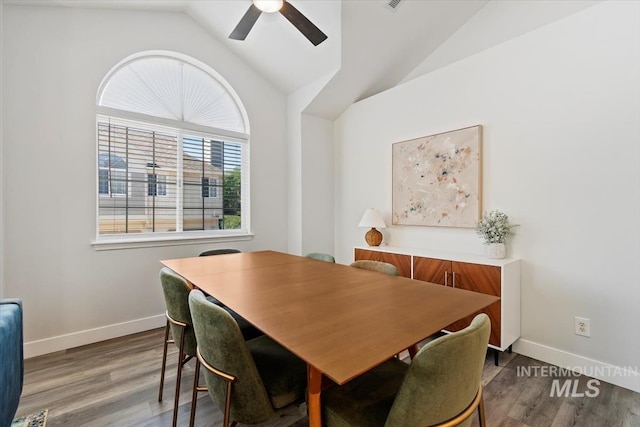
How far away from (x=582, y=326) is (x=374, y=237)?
75.8 inches

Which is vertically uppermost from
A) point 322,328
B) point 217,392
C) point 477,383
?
point 322,328

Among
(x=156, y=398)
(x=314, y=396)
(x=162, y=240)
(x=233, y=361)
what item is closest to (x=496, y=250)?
→ (x=314, y=396)

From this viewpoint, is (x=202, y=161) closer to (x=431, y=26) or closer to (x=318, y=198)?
(x=318, y=198)

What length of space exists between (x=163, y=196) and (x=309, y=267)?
216 centimetres

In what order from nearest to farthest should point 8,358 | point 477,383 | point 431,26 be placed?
point 477,383, point 8,358, point 431,26

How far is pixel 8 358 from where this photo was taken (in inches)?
52.8

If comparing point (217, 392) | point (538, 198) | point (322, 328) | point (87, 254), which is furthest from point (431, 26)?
point (87, 254)

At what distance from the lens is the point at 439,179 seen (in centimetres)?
304

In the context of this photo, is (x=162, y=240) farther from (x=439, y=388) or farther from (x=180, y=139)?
(x=439, y=388)

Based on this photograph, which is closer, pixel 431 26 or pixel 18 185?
pixel 18 185

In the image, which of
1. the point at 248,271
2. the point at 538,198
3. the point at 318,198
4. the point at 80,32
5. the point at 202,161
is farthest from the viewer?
the point at 318,198

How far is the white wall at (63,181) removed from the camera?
246 centimetres

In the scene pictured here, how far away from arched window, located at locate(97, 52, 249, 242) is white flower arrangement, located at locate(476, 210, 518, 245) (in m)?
2.78

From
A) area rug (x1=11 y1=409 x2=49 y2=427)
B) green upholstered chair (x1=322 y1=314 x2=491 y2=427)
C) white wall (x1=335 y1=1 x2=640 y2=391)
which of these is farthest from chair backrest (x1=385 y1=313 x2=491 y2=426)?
area rug (x1=11 y1=409 x2=49 y2=427)
